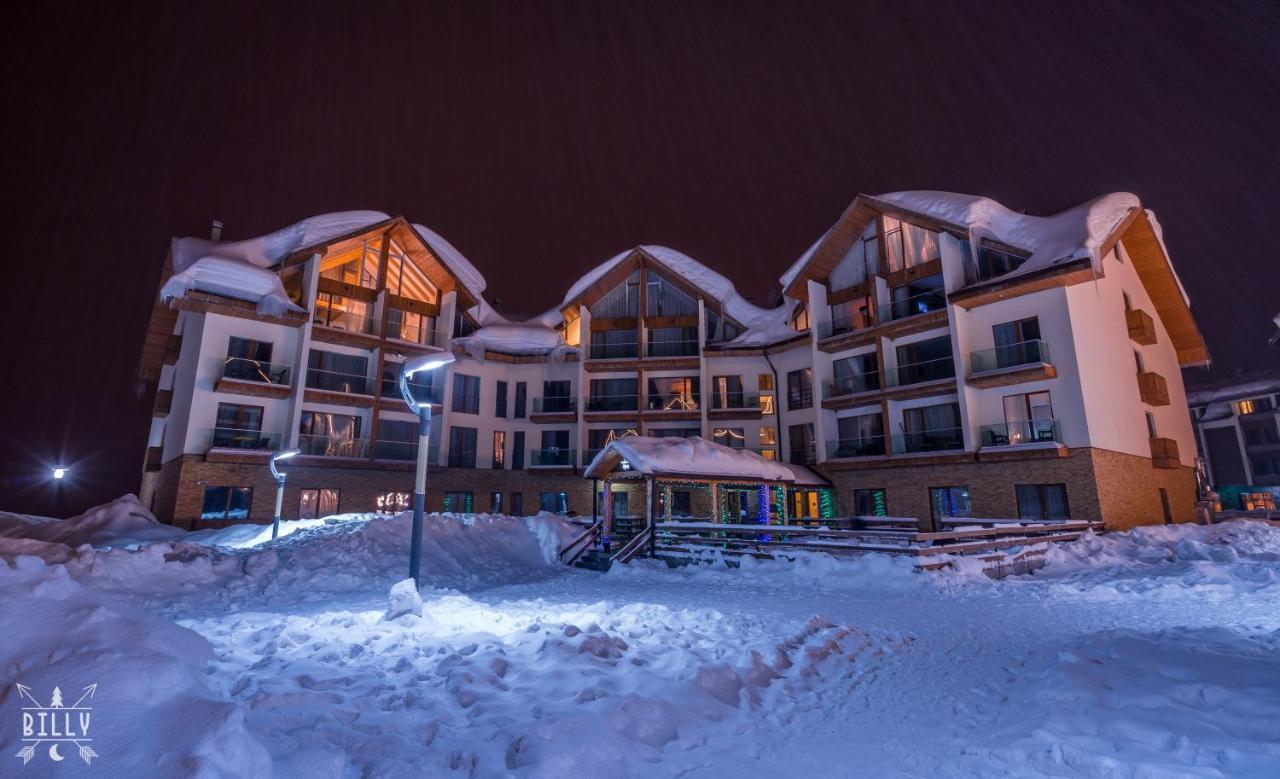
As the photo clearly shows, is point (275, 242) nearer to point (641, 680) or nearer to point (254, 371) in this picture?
point (254, 371)

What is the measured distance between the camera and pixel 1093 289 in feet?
87.5

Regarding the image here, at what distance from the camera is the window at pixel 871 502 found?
29.9m

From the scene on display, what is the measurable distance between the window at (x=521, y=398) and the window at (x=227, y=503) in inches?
605

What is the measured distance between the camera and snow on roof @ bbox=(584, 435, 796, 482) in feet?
74.0

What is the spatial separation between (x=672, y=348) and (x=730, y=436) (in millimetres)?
6807

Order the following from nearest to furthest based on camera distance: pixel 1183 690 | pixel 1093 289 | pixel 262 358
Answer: pixel 1183 690
pixel 1093 289
pixel 262 358

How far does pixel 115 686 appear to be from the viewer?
13.5ft

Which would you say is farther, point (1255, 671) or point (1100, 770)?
point (1255, 671)

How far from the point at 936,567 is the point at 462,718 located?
41.6ft

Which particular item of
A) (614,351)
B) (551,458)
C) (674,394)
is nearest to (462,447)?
(551,458)

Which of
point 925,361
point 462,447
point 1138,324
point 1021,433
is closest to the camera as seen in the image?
point 1021,433

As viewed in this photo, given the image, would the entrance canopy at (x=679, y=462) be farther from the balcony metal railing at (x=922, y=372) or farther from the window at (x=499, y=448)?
the window at (x=499, y=448)

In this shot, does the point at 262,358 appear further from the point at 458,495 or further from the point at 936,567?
the point at 936,567

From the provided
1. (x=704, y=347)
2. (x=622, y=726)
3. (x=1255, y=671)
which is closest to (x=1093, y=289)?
(x=704, y=347)
